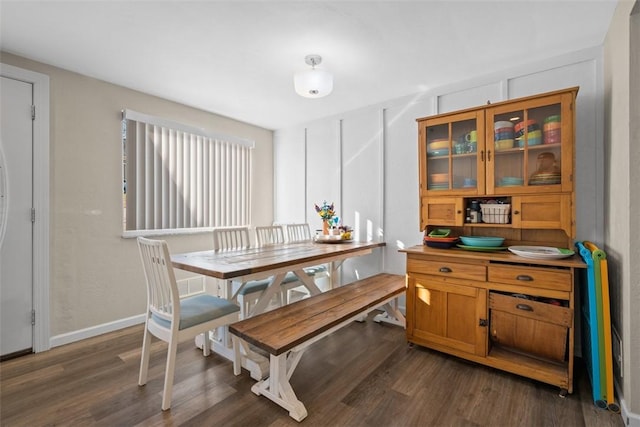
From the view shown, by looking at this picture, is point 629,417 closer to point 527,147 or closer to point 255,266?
point 527,147

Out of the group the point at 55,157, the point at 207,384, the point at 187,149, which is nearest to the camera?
the point at 207,384

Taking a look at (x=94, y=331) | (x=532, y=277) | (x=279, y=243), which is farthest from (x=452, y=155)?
(x=94, y=331)

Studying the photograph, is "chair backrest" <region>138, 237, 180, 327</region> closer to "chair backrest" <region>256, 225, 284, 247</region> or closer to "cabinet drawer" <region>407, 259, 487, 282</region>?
"chair backrest" <region>256, 225, 284, 247</region>

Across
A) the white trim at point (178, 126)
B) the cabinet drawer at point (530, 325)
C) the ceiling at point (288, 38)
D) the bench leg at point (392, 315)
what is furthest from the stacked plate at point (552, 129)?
the white trim at point (178, 126)

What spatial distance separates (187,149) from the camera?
3559mm

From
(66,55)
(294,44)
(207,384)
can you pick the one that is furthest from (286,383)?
(66,55)

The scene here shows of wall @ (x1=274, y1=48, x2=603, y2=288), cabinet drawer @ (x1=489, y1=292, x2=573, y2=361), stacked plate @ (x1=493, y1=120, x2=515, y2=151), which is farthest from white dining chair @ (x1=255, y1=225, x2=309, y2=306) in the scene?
stacked plate @ (x1=493, y1=120, x2=515, y2=151)

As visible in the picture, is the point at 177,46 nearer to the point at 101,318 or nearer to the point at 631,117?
the point at 101,318

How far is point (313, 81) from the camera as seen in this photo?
231cm

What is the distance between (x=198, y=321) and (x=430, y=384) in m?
1.62

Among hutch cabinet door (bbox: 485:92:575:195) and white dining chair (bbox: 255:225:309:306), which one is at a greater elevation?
hutch cabinet door (bbox: 485:92:575:195)

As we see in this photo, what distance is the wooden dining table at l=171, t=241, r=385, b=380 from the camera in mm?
1956

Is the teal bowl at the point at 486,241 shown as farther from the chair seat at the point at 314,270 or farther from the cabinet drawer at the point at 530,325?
the chair seat at the point at 314,270

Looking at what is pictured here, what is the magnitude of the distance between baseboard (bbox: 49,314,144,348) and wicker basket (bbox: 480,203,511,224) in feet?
11.6
